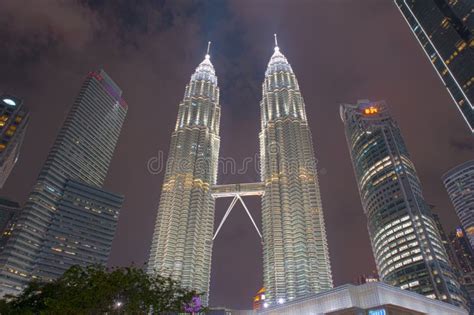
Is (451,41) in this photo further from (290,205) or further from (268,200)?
(268,200)

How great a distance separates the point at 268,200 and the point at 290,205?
11981 millimetres

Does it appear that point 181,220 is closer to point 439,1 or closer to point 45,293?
point 45,293

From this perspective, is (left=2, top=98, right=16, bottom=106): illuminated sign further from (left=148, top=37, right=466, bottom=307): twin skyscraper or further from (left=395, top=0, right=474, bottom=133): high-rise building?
→ (left=395, top=0, right=474, bottom=133): high-rise building

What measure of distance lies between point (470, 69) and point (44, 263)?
663 feet

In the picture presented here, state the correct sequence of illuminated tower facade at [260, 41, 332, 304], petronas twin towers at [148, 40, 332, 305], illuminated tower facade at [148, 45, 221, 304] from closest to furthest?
illuminated tower facade at [260, 41, 332, 304] → petronas twin towers at [148, 40, 332, 305] → illuminated tower facade at [148, 45, 221, 304]

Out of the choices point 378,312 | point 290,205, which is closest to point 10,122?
point 290,205

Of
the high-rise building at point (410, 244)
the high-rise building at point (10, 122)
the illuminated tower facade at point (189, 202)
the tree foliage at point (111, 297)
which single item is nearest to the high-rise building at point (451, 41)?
the high-rise building at point (410, 244)

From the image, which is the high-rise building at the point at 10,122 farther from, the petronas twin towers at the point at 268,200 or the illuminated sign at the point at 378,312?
the illuminated sign at the point at 378,312

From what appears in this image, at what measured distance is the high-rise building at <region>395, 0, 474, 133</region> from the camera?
456 feet

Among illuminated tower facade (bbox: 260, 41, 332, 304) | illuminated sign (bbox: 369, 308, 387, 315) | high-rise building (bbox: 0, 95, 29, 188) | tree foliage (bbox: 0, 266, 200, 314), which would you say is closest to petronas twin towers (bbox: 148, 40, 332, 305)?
illuminated tower facade (bbox: 260, 41, 332, 304)

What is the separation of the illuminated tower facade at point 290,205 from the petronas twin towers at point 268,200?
14.2 inches

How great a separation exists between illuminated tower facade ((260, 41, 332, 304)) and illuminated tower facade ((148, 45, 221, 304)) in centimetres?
2538

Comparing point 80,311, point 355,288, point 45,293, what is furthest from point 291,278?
point 80,311

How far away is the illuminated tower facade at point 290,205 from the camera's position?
135 meters
